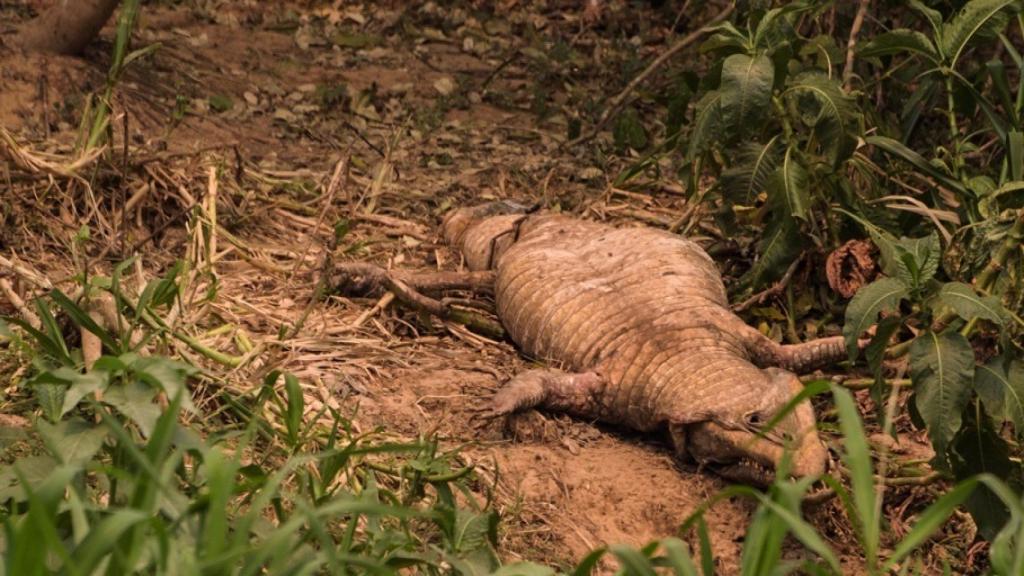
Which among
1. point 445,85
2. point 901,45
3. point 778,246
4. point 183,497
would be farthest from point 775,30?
point 445,85

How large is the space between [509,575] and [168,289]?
4.74ft

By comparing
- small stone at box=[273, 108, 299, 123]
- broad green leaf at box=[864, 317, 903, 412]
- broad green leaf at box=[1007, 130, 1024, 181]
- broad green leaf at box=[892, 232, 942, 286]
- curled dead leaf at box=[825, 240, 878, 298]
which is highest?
broad green leaf at box=[1007, 130, 1024, 181]

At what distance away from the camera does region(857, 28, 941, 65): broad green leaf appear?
404cm

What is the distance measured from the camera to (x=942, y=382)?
342 cm

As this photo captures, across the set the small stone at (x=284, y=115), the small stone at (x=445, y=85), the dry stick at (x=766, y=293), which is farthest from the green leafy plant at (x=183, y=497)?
the small stone at (x=445, y=85)

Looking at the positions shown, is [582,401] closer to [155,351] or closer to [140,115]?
[155,351]

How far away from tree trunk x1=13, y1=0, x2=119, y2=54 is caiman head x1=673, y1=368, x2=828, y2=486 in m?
3.40

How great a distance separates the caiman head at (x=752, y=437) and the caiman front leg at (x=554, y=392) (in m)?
0.35

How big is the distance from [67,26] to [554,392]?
307 centimetres

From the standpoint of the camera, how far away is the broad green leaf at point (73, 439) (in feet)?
8.39

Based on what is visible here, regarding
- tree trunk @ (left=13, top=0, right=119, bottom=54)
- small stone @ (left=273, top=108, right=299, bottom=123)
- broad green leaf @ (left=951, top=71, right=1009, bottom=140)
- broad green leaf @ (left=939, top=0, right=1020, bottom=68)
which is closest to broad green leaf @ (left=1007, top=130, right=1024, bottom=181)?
broad green leaf @ (left=951, top=71, right=1009, bottom=140)

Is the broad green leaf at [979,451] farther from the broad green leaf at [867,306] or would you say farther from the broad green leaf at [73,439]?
the broad green leaf at [73,439]

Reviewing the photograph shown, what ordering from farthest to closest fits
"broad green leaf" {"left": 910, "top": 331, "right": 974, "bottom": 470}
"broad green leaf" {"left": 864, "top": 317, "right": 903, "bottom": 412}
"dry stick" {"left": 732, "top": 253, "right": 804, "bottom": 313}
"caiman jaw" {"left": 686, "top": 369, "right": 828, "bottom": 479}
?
1. "dry stick" {"left": 732, "top": 253, "right": 804, "bottom": 313}
2. "caiman jaw" {"left": 686, "top": 369, "right": 828, "bottom": 479}
3. "broad green leaf" {"left": 864, "top": 317, "right": 903, "bottom": 412}
4. "broad green leaf" {"left": 910, "top": 331, "right": 974, "bottom": 470}

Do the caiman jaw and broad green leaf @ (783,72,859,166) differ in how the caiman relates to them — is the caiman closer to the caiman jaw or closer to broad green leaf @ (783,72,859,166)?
the caiman jaw
